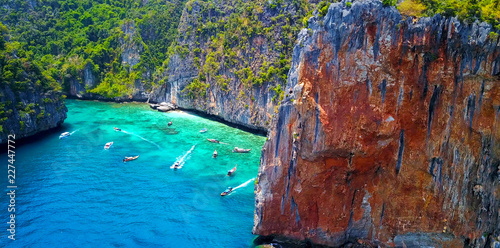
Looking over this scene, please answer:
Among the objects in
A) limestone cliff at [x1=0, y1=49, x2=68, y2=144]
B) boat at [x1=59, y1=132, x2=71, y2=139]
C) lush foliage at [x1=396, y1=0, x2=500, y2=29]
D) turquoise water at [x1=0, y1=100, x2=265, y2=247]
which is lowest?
turquoise water at [x1=0, y1=100, x2=265, y2=247]

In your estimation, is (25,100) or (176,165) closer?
(176,165)

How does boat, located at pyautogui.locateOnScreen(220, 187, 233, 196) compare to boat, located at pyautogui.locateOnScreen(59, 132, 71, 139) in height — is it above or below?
below

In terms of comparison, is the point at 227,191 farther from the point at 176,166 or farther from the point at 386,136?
the point at 386,136

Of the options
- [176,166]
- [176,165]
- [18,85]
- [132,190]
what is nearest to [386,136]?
[132,190]

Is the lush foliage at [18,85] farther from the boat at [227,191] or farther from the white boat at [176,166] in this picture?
the boat at [227,191]

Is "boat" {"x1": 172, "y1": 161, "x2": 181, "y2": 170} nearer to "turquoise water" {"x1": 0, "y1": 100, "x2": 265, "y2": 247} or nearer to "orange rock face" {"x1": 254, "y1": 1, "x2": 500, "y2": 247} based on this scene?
"turquoise water" {"x1": 0, "y1": 100, "x2": 265, "y2": 247}

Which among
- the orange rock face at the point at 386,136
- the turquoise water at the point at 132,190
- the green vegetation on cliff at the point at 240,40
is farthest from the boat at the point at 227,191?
the green vegetation on cliff at the point at 240,40

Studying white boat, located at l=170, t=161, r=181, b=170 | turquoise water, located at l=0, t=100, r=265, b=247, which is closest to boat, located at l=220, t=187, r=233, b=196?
turquoise water, located at l=0, t=100, r=265, b=247

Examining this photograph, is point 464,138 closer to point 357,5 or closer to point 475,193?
point 475,193
